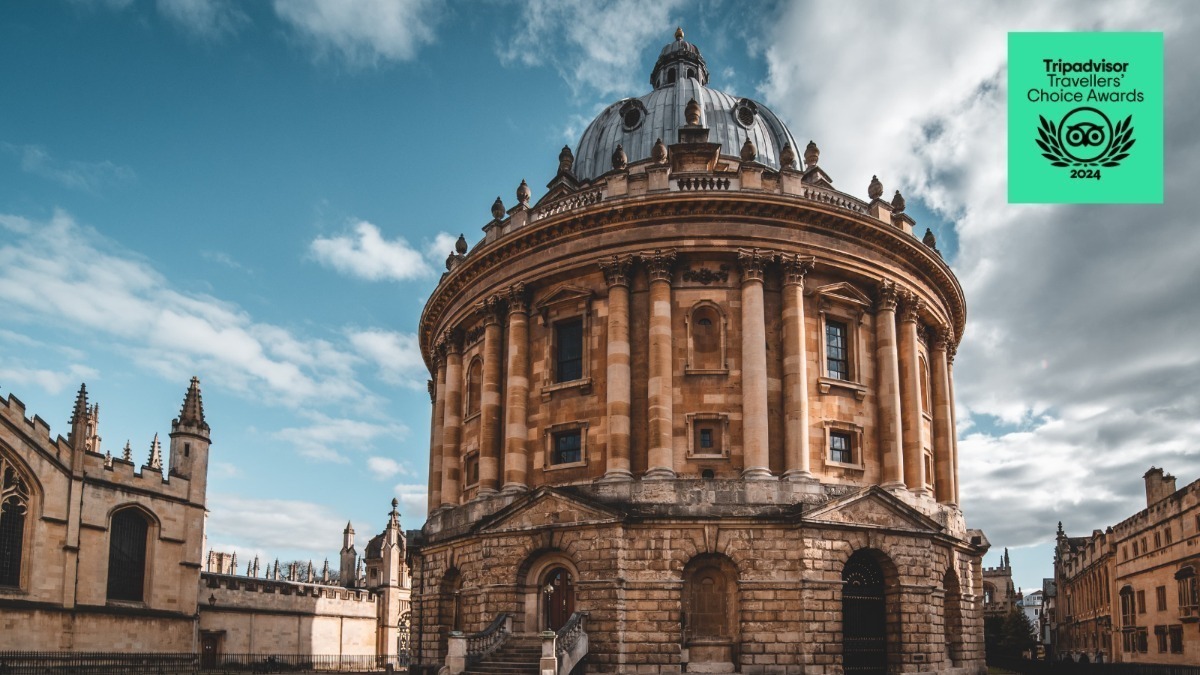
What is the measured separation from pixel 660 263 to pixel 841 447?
889 centimetres

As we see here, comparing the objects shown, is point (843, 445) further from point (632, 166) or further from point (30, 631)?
point (30, 631)

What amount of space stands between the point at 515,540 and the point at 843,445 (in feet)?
38.4

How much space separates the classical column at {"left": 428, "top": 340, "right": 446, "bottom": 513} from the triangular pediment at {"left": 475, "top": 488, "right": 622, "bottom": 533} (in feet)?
29.2

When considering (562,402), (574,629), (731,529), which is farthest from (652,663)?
(562,402)

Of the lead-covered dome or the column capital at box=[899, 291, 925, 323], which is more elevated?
the lead-covered dome

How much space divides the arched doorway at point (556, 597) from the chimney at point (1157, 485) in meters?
50.3

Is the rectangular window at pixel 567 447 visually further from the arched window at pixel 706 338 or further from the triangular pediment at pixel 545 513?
the arched window at pixel 706 338

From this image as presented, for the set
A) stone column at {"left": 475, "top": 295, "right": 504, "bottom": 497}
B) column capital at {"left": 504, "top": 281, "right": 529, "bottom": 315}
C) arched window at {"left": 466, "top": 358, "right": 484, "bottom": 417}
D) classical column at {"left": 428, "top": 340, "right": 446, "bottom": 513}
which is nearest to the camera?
stone column at {"left": 475, "top": 295, "right": 504, "bottom": 497}

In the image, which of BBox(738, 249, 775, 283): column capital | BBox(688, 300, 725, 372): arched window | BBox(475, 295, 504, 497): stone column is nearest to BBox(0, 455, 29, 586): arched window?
BBox(475, 295, 504, 497): stone column

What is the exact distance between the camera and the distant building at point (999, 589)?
116 m

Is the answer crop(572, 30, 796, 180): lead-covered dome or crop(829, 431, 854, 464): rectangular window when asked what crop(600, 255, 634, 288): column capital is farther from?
crop(572, 30, 796, 180): lead-covered dome

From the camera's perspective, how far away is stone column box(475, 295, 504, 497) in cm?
3619

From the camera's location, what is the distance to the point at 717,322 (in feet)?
111

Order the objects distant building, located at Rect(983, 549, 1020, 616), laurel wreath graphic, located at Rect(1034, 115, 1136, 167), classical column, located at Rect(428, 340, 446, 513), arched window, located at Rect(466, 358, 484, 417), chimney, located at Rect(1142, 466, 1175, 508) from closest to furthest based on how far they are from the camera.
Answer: laurel wreath graphic, located at Rect(1034, 115, 1136, 167) < arched window, located at Rect(466, 358, 484, 417) < classical column, located at Rect(428, 340, 446, 513) < chimney, located at Rect(1142, 466, 1175, 508) < distant building, located at Rect(983, 549, 1020, 616)
